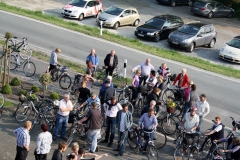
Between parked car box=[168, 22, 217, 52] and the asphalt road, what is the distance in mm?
4002

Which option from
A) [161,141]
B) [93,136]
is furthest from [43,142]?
[161,141]

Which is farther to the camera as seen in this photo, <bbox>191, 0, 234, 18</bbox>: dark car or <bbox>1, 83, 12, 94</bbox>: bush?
<bbox>191, 0, 234, 18</bbox>: dark car

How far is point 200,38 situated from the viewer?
1219 inches

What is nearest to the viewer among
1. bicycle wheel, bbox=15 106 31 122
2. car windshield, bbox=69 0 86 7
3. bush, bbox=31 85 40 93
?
bicycle wheel, bbox=15 106 31 122

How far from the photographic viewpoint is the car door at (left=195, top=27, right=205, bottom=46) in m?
30.8

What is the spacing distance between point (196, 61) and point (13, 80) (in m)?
12.7

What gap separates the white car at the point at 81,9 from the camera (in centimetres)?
3447

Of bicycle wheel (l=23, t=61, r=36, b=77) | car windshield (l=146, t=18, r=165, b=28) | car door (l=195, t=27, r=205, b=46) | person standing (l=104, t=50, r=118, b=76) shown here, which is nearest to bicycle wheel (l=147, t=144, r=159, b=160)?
person standing (l=104, t=50, r=118, b=76)

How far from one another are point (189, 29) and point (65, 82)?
13.7 metres

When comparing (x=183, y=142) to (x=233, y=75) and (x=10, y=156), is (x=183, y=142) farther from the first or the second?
(x=233, y=75)

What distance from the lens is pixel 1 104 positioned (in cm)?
1703

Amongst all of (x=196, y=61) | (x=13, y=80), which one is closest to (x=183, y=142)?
(x=13, y=80)

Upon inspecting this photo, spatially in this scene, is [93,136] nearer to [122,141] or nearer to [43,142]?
[122,141]

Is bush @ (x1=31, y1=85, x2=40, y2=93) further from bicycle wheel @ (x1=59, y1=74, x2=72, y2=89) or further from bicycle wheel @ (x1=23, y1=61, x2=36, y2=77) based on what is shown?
bicycle wheel @ (x1=23, y1=61, x2=36, y2=77)
